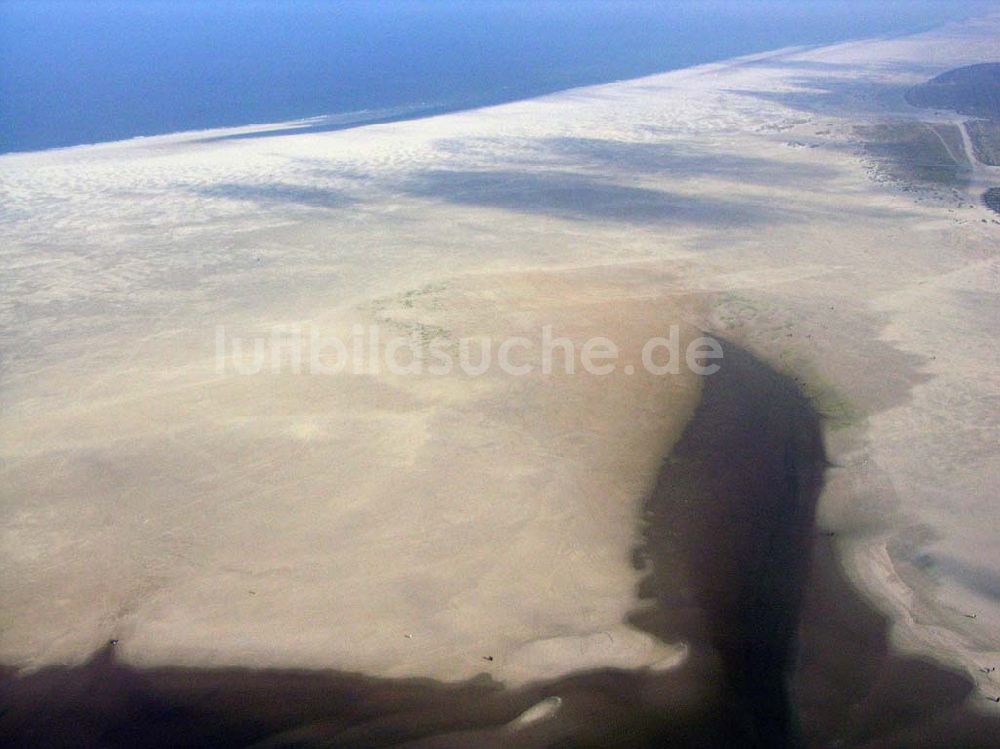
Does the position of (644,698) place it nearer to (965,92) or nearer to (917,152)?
(917,152)

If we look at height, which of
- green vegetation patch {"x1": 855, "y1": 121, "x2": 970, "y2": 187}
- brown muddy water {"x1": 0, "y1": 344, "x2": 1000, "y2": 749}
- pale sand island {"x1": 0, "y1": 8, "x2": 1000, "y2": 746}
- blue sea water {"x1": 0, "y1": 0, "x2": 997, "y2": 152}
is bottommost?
brown muddy water {"x1": 0, "y1": 344, "x2": 1000, "y2": 749}

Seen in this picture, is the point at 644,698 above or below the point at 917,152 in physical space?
below

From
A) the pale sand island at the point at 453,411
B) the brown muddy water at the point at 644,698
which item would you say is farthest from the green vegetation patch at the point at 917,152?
the brown muddy water at the point at 644,698

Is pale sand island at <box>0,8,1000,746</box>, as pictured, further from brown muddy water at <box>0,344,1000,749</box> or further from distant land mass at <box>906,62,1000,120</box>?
distant land mass at <box>906,62,1000,120</box>

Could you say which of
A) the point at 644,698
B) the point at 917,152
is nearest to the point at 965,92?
the point at 917,152

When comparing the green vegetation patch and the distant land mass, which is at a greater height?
the distant land mass

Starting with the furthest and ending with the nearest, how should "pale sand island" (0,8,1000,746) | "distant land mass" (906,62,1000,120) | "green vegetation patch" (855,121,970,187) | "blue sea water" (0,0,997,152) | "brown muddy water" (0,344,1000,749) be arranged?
"blue sea water" (0,0,997,152), "distant land mass" (906,62,1000,120), "green vegetation patch" (855,121,970,187), "pale sand island" (0,8,1000,746), "brown muddy water" (0,344,1000,749)

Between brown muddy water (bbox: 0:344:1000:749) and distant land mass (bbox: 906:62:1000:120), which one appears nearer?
brown muddy water (bbox: 0:344:1000:749)

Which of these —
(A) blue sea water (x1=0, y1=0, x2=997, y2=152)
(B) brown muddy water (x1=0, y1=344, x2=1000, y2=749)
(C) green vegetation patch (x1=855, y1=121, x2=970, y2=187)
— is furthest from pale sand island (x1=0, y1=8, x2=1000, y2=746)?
(A) blue sea water (x1=0, y1=0, x2=997, y2=152)
